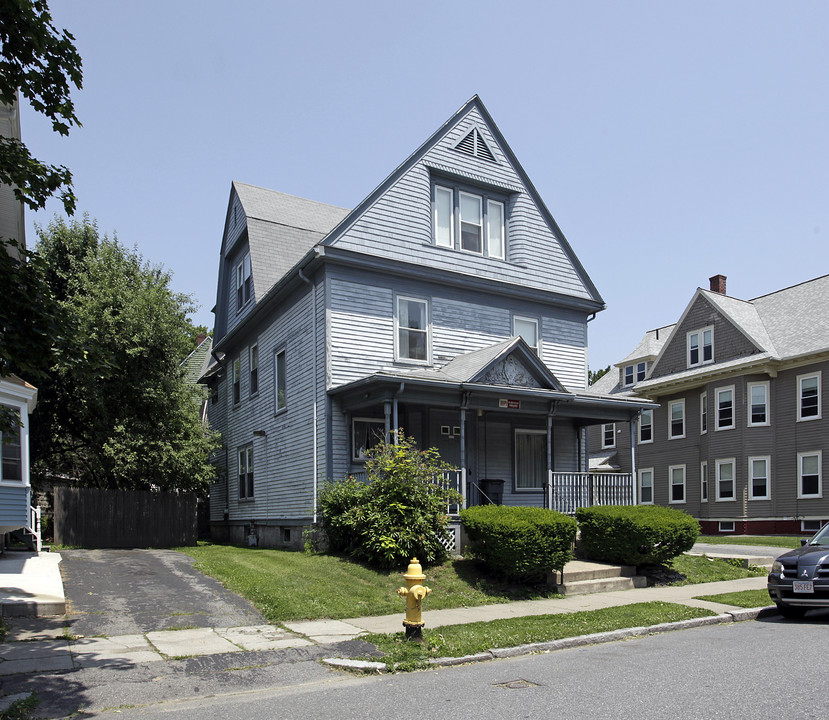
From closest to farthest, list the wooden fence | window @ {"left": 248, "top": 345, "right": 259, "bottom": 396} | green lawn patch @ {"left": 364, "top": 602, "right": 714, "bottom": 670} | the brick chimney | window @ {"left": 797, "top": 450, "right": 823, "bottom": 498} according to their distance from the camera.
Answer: green lawn patch @ {"left": 364, "top": 602, "right": 714, "bottom": 670} < the wooden fence < window @ {"left": 248, "top": 345, "right": 259, "bottom": 396} < window @ {"left": 797, "top": 450, "right": 823, "bottom": 498} < the brick chimney

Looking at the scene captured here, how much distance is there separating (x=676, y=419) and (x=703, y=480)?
3.40m

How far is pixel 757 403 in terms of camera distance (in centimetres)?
3098

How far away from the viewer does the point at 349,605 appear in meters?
11.2

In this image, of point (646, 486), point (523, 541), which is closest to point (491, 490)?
point (523, 541)

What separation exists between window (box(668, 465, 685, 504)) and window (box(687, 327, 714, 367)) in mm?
5035

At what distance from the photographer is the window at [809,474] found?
28625 mm

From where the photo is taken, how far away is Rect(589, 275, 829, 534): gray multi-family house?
2916cm

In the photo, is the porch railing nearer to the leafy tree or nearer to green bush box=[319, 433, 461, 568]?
green bush box=[319, 433, 461, 568]

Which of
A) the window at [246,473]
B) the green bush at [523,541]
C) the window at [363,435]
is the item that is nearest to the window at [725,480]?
the window at [363,435]

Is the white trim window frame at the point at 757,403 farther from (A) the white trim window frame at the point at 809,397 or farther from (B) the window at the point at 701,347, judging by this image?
(B) the window at the point at 701,347

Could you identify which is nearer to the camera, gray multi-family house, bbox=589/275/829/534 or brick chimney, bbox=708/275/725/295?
gray multi-family house, bbox=589/275/829/534

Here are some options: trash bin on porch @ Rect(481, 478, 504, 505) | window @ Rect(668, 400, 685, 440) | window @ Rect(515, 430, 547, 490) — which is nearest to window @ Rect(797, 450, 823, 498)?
window @ Rect(668, 400, 685, 440)

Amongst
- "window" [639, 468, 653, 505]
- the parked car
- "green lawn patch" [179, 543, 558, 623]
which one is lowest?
"window" [639, 468, 653, 505]

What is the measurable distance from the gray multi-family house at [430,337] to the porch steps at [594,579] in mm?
2668
